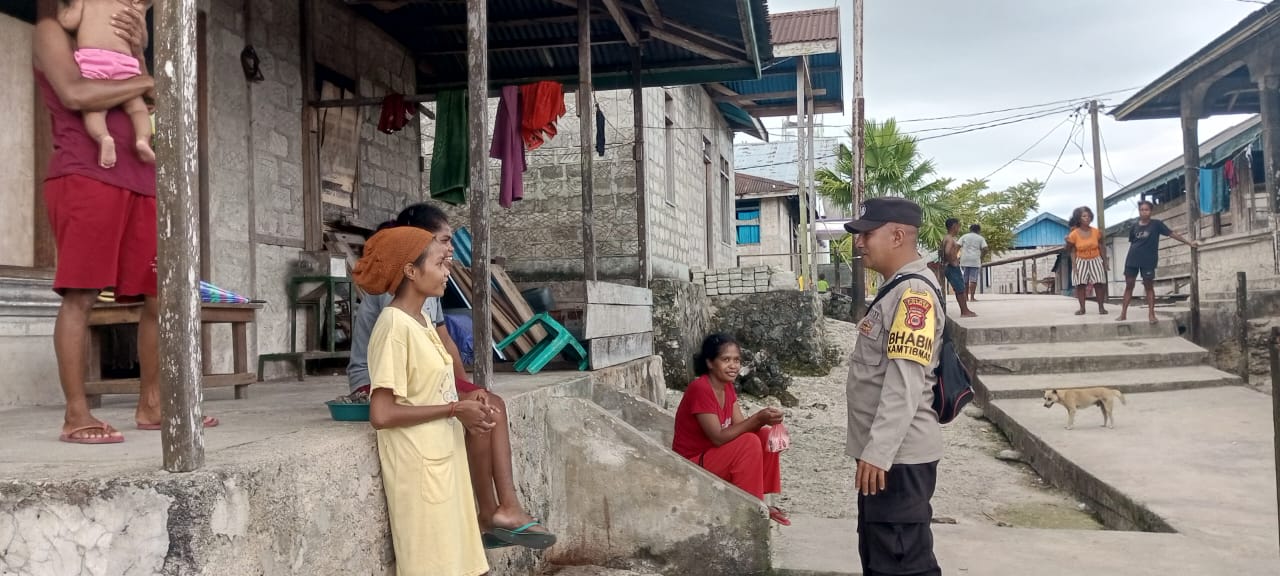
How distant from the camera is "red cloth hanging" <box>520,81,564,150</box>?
6.47 meters

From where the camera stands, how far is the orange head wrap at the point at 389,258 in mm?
2840

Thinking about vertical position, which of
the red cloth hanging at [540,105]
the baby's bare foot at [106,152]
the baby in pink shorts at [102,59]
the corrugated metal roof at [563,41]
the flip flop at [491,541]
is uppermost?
the corrugated metal roof at [563,41]

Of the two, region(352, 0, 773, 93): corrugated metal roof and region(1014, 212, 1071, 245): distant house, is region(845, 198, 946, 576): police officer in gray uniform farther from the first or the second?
region(1014, 212, 1071, 245): distant house

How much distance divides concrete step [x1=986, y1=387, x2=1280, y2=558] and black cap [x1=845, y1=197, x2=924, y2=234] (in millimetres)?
2613

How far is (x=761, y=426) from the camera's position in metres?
4.61

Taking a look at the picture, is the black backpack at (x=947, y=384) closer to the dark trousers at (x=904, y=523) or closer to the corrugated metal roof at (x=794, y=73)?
the dark trousers at (x=904, y=523)

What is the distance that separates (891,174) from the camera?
2189cm

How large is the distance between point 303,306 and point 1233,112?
1704 centimetres

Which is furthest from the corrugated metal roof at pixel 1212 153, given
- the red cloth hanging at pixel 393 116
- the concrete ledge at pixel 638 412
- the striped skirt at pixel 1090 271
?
the red cloth hanging at pixel 393 116

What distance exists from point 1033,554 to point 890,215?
6.89 ft

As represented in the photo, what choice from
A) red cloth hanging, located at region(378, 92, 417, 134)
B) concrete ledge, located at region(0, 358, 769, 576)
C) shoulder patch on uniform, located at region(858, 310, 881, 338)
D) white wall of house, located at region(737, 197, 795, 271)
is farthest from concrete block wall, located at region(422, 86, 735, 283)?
white wall of house, located at region(737, 197, 795, 271)

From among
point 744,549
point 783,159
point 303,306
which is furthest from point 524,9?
point 783,159

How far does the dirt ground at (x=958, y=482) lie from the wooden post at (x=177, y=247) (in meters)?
4.16

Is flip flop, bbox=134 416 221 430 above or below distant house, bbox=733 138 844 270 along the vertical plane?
below
